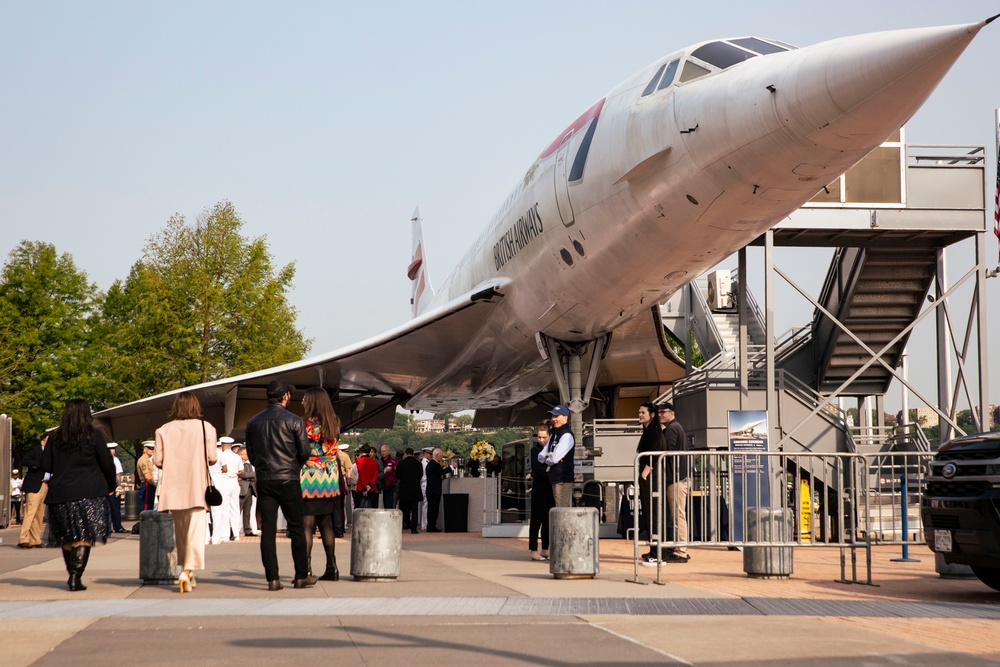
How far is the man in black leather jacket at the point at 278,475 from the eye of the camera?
8055 mm

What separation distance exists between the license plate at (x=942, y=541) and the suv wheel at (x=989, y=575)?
Result: 0.40 meters

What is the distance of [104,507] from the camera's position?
8477 millimetres

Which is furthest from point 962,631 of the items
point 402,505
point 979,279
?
point 402,505

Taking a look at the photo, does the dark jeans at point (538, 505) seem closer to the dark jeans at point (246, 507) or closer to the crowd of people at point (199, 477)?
the crowd of people at point (199, 477)

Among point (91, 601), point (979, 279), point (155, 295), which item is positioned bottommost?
point (91, 601)

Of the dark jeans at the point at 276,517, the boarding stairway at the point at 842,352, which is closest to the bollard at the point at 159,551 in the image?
the dark jeans at the point at 276,517

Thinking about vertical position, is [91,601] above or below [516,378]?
below

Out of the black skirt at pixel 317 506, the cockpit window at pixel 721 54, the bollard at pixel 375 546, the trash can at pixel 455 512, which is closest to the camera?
the black skirt at pixel 317 506

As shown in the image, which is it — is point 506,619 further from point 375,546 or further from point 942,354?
point 942,354

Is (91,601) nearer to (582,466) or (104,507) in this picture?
(104,507)

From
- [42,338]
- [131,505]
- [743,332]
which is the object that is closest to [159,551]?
[743,332]

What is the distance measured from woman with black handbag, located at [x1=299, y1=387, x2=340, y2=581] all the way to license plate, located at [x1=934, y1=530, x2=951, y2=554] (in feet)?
15.5

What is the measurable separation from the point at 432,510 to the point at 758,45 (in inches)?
495

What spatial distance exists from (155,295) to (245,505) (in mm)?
14662
